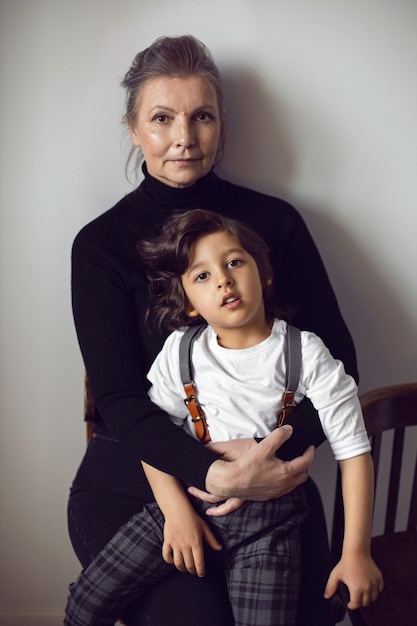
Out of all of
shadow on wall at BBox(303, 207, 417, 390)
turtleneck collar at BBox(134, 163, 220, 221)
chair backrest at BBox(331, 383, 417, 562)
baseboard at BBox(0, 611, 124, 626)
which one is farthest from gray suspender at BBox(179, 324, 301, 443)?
baseboard at BBox(0, 611, 124, 626)

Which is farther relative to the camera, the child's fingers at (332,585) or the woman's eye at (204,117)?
the woman's eye at (204,117)

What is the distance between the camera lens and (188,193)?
169cm

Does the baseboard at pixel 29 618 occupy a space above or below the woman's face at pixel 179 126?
below

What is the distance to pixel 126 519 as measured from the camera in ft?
5.13

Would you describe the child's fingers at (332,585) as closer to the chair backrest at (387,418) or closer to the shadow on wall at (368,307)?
the chair backrest at (387,418)

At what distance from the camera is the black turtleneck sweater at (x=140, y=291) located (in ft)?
5.05

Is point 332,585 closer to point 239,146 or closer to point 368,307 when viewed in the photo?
point 368,307

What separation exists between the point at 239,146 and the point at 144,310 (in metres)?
0.58

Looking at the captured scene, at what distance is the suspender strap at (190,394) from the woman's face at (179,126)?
0.47 m

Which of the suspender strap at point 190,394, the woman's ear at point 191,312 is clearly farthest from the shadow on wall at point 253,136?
the suspender strap at point 190,394

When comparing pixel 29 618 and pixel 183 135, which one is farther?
pixel 29 618

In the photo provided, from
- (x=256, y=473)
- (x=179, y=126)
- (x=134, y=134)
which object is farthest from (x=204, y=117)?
(x=256, y=473)

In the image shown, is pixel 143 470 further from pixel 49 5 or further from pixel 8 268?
pixel 49 5

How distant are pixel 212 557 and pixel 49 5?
1.51 metres
